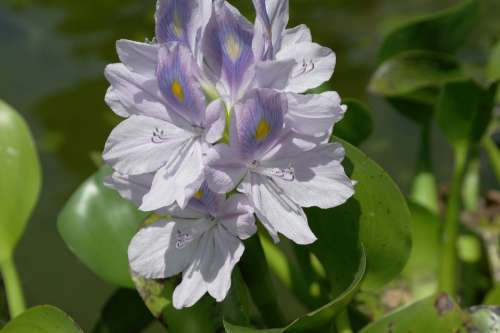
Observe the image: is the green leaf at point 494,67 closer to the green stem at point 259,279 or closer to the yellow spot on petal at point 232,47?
the green stem at point 259,279

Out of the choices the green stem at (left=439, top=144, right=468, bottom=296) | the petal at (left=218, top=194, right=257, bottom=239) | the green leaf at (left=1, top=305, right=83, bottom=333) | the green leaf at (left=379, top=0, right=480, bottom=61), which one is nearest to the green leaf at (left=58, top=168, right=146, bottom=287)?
the green leaf at (left=1, top=305, right=83, bottom=333)

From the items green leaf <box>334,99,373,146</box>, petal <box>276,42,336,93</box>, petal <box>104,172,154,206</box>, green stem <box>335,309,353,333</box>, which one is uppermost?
petal <box>276,42,336,93</box>

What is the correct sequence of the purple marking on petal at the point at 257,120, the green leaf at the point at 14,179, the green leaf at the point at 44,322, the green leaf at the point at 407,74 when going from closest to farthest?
the purple marking on petal at the point at 257,120 < the green leaf at the point at 44,322 < the green leaf at the point at 14,179 < the green leaf at the point at 407,74

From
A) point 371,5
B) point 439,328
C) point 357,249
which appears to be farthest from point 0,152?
point 371,5

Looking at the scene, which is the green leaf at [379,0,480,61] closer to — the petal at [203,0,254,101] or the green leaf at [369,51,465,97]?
the green leaf at [369,51,465,97]

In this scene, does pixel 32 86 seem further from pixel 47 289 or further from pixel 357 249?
pixel 357 249

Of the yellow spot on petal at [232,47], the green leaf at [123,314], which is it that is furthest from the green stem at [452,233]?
the yellow spot on petal at [232,47]

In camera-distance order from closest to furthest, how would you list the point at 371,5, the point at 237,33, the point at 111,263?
1. the point at 237,33
2. the point at 111,263
3. the point at 371,5
